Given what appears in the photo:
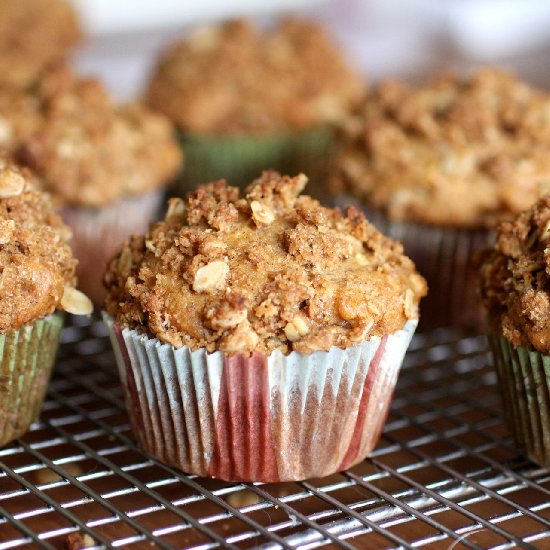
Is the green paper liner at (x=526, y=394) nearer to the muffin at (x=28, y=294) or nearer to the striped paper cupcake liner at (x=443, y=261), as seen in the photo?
the striped paper cupcake liner at (x=443, y=261)

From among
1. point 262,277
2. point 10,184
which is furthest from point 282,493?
point 10,184

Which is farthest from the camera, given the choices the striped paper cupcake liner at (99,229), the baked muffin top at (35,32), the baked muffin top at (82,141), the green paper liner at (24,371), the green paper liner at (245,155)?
the baked muffin top at (35,32)

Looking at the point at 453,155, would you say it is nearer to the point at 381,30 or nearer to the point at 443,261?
the point at 443,261

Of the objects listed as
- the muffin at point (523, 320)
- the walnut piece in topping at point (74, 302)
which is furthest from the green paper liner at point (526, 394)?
the walnut piece in topping at point (74, 302)

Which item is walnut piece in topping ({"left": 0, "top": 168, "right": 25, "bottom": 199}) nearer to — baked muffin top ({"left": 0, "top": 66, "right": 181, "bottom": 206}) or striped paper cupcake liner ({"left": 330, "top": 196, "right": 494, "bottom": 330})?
baked muffin top ({"left": 0, "top": 66, "right": 181, "bottom": 206})

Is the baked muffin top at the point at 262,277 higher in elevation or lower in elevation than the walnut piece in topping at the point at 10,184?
lower

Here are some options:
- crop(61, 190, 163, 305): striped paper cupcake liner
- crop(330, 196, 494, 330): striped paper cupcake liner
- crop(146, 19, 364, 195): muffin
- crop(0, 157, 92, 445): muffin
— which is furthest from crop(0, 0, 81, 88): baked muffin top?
crop(0, 157, 92, 445): muffin
